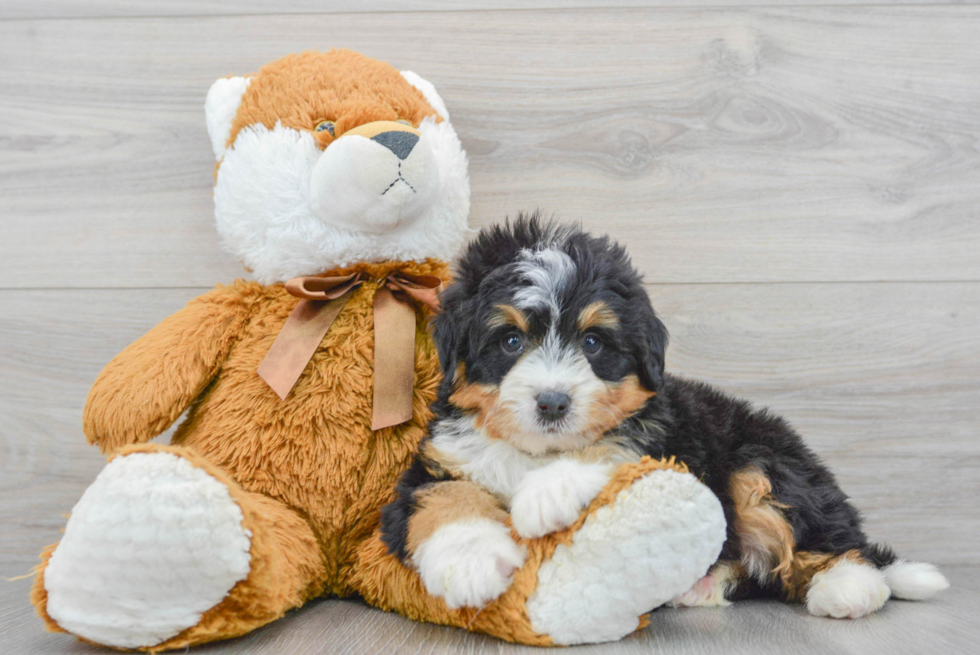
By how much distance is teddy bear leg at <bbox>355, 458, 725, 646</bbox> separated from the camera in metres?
1.27

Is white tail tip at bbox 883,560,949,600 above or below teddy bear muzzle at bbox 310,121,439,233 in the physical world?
below

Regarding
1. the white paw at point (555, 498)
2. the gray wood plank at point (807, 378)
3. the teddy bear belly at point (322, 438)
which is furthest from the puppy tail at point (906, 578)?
the teddy bear belly at point (322, 438)

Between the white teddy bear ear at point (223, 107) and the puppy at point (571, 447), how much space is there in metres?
0.75

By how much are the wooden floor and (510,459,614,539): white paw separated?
0.97m

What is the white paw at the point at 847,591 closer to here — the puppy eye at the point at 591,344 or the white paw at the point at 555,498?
the white paw at the point at 555,498

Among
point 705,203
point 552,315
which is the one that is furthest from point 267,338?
point 705,203

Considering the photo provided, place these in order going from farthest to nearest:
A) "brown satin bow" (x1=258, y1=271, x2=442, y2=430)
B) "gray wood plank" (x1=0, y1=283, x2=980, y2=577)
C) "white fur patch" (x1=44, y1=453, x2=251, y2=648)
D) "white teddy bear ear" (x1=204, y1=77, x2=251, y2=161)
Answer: "gray wood plank" (x1=0, y1=283, x2=980, y2=577) < "white teddy bear ear" (x1=204, y1=77, x2=251, y2=161) < "brown satin bow" (x1=258, y1=271, x2=442, y2=430) < "white fur patch" (x1=44, y1=453, x2=251, y2=648)

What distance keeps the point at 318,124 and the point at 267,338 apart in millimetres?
514

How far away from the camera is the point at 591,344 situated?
57.1 inches

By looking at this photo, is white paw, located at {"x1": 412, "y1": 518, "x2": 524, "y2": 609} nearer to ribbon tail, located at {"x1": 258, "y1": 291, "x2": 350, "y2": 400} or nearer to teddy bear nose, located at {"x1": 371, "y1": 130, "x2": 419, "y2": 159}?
ribbon tail, located at {"x1": 258, "y1": 291, "x2": 350, "y2": 400}

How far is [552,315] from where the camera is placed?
1.42 metres

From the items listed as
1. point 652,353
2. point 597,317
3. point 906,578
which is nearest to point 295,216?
point 597,317

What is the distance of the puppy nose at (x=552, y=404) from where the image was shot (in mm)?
1351

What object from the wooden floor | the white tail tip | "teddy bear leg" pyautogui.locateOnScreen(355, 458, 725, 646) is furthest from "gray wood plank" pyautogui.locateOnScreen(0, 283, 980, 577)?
"teddy bear leg" pyautogui.locateOnScreen(355, 458, 725, 646)
